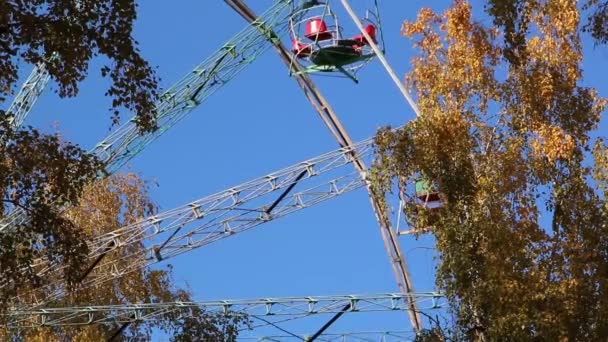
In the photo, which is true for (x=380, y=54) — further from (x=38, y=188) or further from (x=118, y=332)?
(x=38, y=188)

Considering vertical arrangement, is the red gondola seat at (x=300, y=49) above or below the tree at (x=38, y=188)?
above

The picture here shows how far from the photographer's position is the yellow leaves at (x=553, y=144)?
2241 centimetres

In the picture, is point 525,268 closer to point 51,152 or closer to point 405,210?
point 405,210

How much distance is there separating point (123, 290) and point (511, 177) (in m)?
14.4

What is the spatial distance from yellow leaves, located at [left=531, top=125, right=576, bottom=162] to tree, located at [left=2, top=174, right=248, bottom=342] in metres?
9.21

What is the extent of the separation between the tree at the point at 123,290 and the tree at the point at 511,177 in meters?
8.33

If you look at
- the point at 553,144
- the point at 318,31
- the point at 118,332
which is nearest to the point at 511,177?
the point at 553,144

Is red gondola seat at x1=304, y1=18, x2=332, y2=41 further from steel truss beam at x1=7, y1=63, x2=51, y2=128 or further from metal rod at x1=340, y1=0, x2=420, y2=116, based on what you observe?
steel truss beam at x1=7, y1=63, x2=51, y2=128

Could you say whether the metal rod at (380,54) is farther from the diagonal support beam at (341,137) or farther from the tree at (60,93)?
the tree at (60,93)

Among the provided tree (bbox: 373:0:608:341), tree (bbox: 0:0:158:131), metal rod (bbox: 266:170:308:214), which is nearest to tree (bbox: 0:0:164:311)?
tree (bbox: 0:0:158:131)

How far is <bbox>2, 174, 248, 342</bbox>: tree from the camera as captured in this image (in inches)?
1166

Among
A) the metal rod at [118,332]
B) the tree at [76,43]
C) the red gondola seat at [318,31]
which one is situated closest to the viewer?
the tree at [76,43]

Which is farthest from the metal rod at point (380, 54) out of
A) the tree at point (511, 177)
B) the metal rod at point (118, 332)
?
the metal rod at point (118, 332)

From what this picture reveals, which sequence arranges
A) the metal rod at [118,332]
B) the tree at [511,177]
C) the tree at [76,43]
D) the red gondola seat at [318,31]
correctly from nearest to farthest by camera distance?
1. the tree at [76,43]
2. the tree at [511,177]
3. the red gondola seat at [318,31]
4. the metal rod at [118,332]
